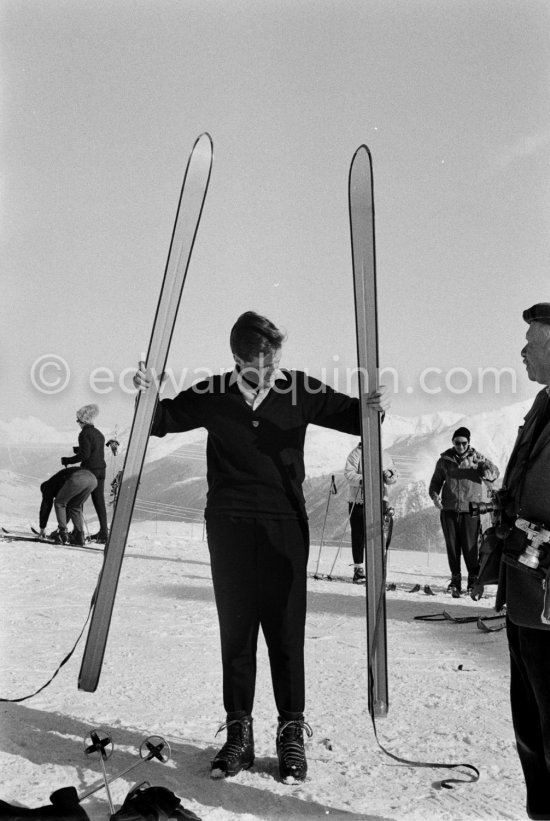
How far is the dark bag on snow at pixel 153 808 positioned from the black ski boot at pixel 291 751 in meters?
0.44

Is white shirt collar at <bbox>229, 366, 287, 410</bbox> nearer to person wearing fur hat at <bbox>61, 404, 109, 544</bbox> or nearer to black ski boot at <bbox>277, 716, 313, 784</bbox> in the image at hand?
black ski boot at <bbox>277, 716, 313, 784</bbox>

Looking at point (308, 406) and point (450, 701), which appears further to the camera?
point (450, 701)

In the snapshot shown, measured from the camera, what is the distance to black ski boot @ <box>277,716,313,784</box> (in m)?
2.47

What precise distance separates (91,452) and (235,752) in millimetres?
6199

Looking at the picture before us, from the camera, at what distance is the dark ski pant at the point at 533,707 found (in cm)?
201

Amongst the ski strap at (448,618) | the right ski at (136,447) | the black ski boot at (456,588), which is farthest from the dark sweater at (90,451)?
the right ski at (136,447)

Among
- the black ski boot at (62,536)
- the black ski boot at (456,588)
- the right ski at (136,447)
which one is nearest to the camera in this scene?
the right ski at (136,447)

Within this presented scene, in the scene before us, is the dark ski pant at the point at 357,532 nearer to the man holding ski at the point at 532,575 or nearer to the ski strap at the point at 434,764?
the ski strap at the point at 434,764

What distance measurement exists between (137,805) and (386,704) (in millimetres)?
992

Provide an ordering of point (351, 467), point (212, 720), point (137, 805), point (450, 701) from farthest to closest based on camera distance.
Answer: point (351, 467)
point (450, 701)
point (212, 720)
point (137, 805)

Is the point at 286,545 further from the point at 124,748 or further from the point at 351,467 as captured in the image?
the point at 351,467

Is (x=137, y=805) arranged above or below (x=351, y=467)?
below

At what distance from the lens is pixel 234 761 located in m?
2.50

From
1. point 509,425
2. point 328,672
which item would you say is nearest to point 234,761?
point 328,672
